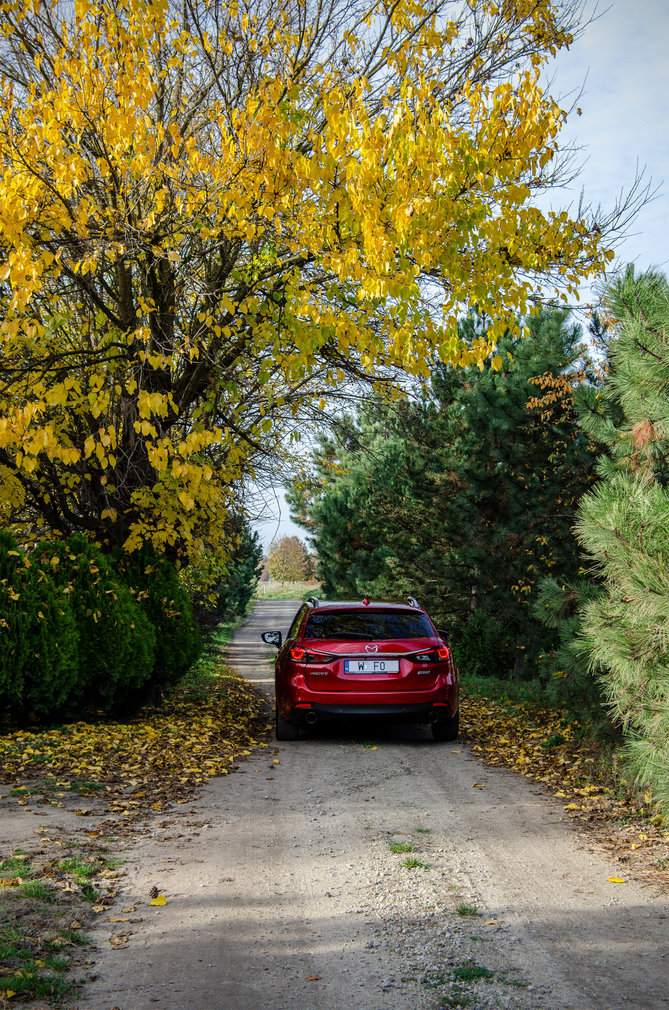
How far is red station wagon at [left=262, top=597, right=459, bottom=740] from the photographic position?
8.78 metres

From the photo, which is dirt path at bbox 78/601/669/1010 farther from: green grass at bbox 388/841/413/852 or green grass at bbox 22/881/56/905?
green grass at bbox 22/881/56/905

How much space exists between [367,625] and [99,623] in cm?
334

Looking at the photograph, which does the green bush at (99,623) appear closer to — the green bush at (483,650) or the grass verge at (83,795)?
the grass verge at (83,795)

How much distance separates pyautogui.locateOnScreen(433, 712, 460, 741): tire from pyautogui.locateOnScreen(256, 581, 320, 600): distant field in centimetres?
7367

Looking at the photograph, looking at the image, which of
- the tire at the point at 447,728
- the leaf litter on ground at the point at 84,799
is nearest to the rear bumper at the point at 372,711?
the tire at the point at 447,728

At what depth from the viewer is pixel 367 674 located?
882cm

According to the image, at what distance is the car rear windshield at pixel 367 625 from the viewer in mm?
9078

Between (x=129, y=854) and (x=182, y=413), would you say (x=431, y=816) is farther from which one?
(x=182, y=413)

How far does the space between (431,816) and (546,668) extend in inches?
121

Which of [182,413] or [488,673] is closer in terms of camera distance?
[182,413]

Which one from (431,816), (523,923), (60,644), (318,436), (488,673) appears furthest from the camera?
(488,673)

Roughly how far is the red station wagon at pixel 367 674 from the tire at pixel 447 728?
0.10ft

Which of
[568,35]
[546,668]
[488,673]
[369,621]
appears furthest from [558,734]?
Result: [488,673]

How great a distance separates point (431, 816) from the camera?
6.06m
